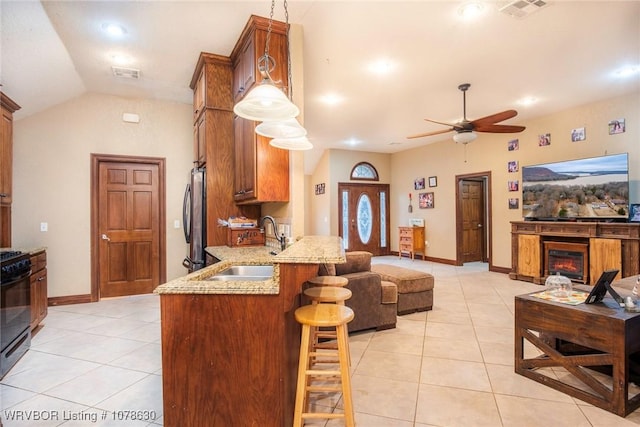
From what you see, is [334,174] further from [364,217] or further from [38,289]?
[38,289]

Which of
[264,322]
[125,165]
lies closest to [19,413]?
[264,322]

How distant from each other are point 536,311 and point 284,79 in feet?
8.91

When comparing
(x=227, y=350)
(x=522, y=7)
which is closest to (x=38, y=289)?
(x=227, y=350)

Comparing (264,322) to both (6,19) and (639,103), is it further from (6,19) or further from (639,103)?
(639,103)

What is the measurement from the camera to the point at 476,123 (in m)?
4.34

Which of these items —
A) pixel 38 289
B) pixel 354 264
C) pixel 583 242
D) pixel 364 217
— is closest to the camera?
pixel 354 264

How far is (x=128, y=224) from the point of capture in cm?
458

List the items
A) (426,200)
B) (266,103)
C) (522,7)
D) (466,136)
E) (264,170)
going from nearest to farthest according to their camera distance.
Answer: (266,103)
(522,7)
(264,170)
(466,136)
(426,200)

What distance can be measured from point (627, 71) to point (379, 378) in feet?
15.6

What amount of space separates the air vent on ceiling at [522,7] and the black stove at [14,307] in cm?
460

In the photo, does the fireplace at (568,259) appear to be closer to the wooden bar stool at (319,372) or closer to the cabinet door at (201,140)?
the wooden bar stool at (319,372)

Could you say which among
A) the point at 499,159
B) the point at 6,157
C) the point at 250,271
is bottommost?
the point at 250,271

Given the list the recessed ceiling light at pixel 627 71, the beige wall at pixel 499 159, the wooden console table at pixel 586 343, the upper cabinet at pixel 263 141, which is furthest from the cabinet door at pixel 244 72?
the beige wall at pixel 499 159

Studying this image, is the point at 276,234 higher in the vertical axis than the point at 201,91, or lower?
lower
